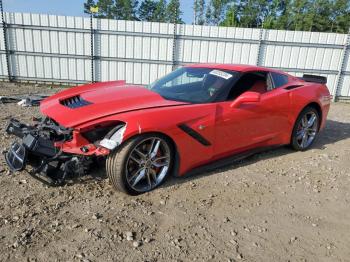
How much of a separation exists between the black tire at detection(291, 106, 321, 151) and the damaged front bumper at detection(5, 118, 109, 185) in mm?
3170

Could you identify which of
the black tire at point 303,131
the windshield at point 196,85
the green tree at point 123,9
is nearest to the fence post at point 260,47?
the black tire at point 303,131

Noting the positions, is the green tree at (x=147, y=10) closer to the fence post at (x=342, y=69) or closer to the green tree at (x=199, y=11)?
the green tree at (x=199, y=11)

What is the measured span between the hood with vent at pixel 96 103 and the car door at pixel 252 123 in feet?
2.07

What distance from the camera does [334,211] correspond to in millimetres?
3301

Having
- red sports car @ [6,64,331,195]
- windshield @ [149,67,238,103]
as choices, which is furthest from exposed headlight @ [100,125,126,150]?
windshield @ [149,67,238,103]

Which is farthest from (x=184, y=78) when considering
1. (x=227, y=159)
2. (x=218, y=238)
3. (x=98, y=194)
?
(x=218, y=238)

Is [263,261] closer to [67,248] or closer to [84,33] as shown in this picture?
[67,248]

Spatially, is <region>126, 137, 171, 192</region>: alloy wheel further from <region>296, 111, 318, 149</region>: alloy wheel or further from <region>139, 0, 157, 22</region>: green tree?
<region>139, 0, 157, 22</region>: green tree

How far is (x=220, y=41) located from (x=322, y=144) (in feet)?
19.6

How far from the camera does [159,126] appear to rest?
3141mm

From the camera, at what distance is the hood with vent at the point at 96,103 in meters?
3.12

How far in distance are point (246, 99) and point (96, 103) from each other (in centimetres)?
174

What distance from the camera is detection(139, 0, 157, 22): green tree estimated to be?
208 ft

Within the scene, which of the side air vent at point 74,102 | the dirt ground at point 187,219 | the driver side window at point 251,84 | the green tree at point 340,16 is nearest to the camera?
the dirt ground at point 187,219
